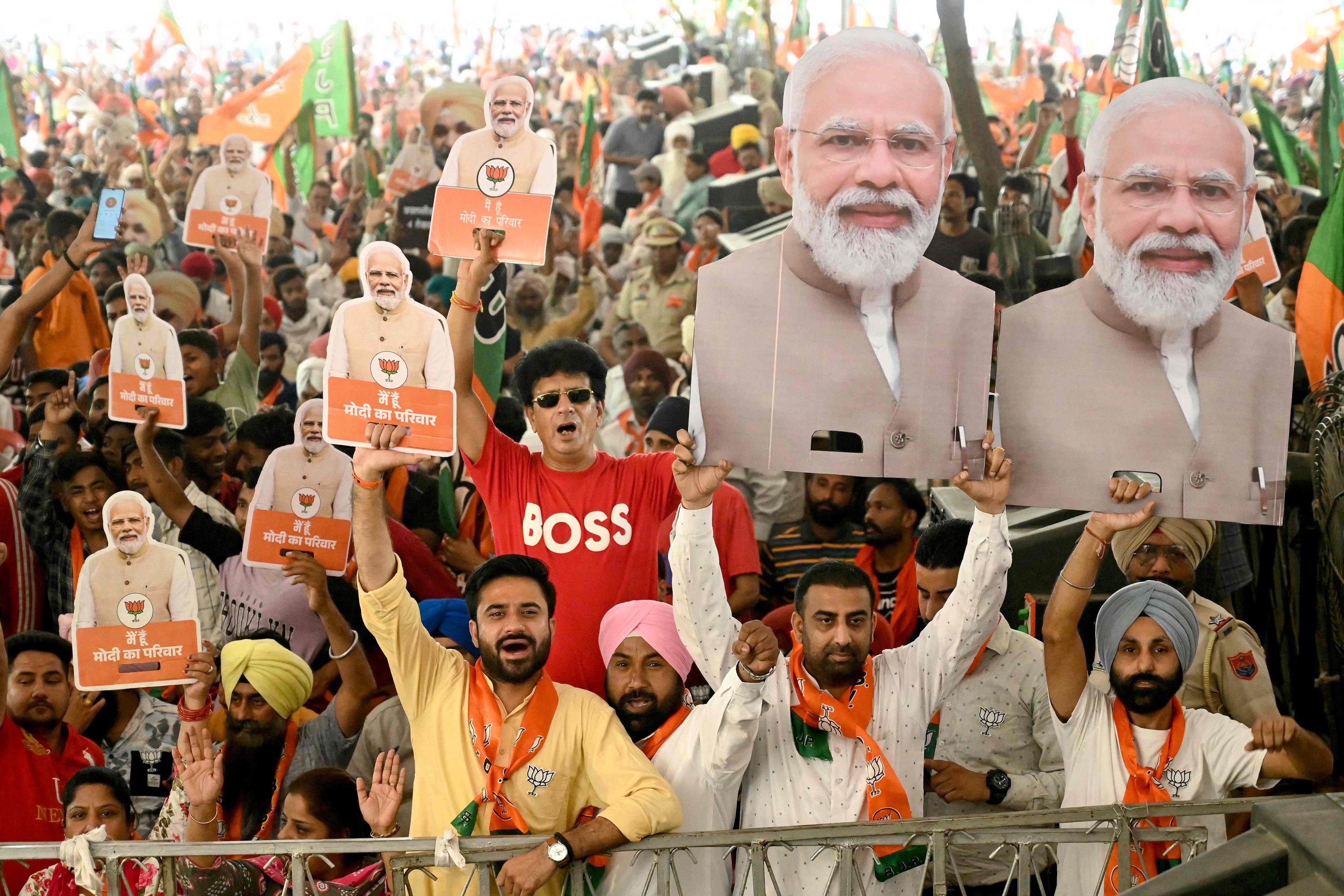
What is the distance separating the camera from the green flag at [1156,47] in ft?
17.1

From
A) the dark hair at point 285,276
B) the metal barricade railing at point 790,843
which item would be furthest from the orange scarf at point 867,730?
the dark hair at point 285,276

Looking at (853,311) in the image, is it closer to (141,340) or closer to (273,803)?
(273,803)

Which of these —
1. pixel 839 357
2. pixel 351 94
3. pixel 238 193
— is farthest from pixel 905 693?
pixel 351 94

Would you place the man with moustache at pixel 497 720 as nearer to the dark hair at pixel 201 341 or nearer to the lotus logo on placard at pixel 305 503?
the lotus logo on placard at pixel 305 503

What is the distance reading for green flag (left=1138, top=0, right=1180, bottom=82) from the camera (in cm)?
520

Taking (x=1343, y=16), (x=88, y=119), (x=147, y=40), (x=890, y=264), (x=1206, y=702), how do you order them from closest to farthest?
1. (x=890, y=264)
2. (x=1206, y=702)
3. (x=147, y=40)
4. (x=1343, y=16)
5. (x=88, y=119)

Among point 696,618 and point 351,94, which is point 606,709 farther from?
point 351,94

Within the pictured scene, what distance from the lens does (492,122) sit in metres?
4.23

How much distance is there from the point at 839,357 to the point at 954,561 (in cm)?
95

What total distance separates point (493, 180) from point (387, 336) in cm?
66

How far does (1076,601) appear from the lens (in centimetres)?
356

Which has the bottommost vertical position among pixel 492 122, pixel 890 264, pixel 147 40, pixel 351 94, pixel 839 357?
pixel 839 357

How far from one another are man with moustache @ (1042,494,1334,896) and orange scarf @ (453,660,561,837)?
1.21 m

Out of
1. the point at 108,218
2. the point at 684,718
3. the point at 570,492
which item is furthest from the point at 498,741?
the point at 108,218
